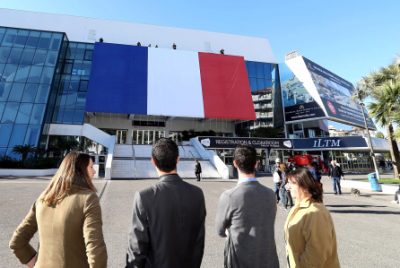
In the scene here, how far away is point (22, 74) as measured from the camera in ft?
84.5

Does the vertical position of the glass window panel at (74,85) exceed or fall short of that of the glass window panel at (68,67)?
it falls short

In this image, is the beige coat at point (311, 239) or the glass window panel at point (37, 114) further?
the glass window panel at point (37, 114)

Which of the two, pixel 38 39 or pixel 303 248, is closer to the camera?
pixel 303 248

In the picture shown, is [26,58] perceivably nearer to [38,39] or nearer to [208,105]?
[38,39]

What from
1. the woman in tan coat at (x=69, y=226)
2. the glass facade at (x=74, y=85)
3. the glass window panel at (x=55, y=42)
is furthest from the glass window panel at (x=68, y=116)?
the woman in tan coat at (x=69, y=226)

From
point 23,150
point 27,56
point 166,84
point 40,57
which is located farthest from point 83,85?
point 23,150

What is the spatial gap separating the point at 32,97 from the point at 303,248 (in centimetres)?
2811

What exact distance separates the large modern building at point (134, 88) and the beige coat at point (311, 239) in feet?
67.0

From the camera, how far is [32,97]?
2412 centimetres

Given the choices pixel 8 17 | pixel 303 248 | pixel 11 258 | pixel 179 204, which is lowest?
pixel 11 258

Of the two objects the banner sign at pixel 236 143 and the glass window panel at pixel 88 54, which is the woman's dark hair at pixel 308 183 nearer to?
the banner sign at pixel 236 143

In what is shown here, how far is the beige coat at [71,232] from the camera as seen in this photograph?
5.71 ft

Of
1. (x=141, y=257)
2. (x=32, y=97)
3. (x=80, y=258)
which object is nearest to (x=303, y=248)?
(x=141, y=257)


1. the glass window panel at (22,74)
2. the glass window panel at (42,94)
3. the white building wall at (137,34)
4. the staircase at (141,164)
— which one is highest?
the white building wall at (137,34)
